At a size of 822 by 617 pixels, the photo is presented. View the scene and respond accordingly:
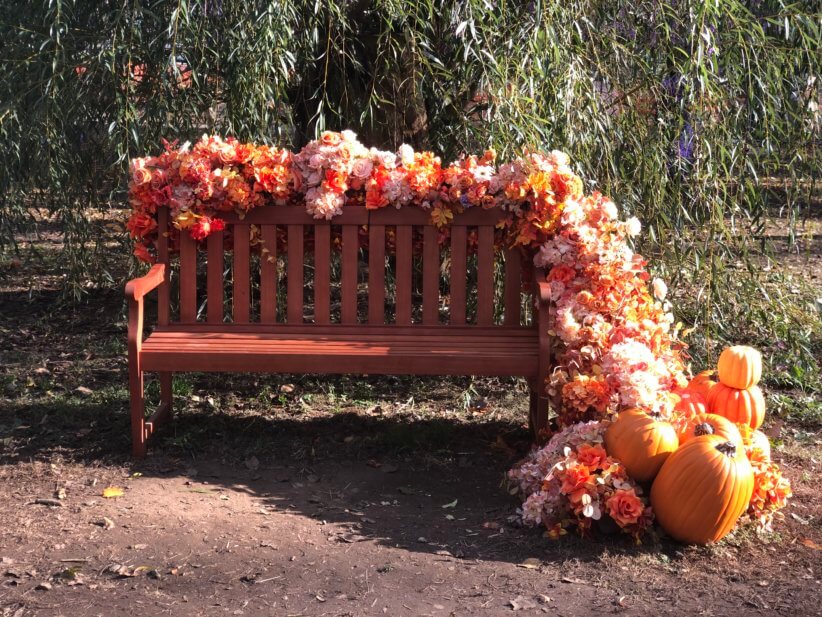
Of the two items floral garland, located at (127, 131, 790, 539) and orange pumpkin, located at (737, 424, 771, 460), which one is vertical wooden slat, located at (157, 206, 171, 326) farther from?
orange pumpkin, located at (737, 424, 771, 460)

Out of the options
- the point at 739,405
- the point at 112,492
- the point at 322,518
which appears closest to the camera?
the point at 322,518

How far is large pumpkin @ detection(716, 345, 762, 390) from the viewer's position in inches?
165

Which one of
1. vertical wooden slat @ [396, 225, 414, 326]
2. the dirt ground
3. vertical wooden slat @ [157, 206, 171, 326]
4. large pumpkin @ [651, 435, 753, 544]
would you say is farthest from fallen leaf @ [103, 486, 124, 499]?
large pumpkin @ [651, 435, 753, 544]

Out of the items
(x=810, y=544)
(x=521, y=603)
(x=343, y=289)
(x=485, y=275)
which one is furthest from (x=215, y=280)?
(x=810, y=544)

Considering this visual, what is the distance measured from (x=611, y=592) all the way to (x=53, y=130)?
12.0 ft

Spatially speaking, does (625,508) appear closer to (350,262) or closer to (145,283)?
(350,262)

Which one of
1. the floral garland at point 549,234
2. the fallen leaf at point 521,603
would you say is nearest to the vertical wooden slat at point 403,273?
the floral garland at point 549,234

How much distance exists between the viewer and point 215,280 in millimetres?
4867

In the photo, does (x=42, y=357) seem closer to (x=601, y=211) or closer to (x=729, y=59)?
(x=601, y=211)

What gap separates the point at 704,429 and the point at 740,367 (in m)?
A: 0.54

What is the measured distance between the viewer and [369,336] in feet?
15.2

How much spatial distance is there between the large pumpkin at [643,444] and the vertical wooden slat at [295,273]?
1684 millimetres

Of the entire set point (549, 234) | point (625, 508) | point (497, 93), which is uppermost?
point (497, 93)

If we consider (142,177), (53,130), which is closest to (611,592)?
(142,177)
